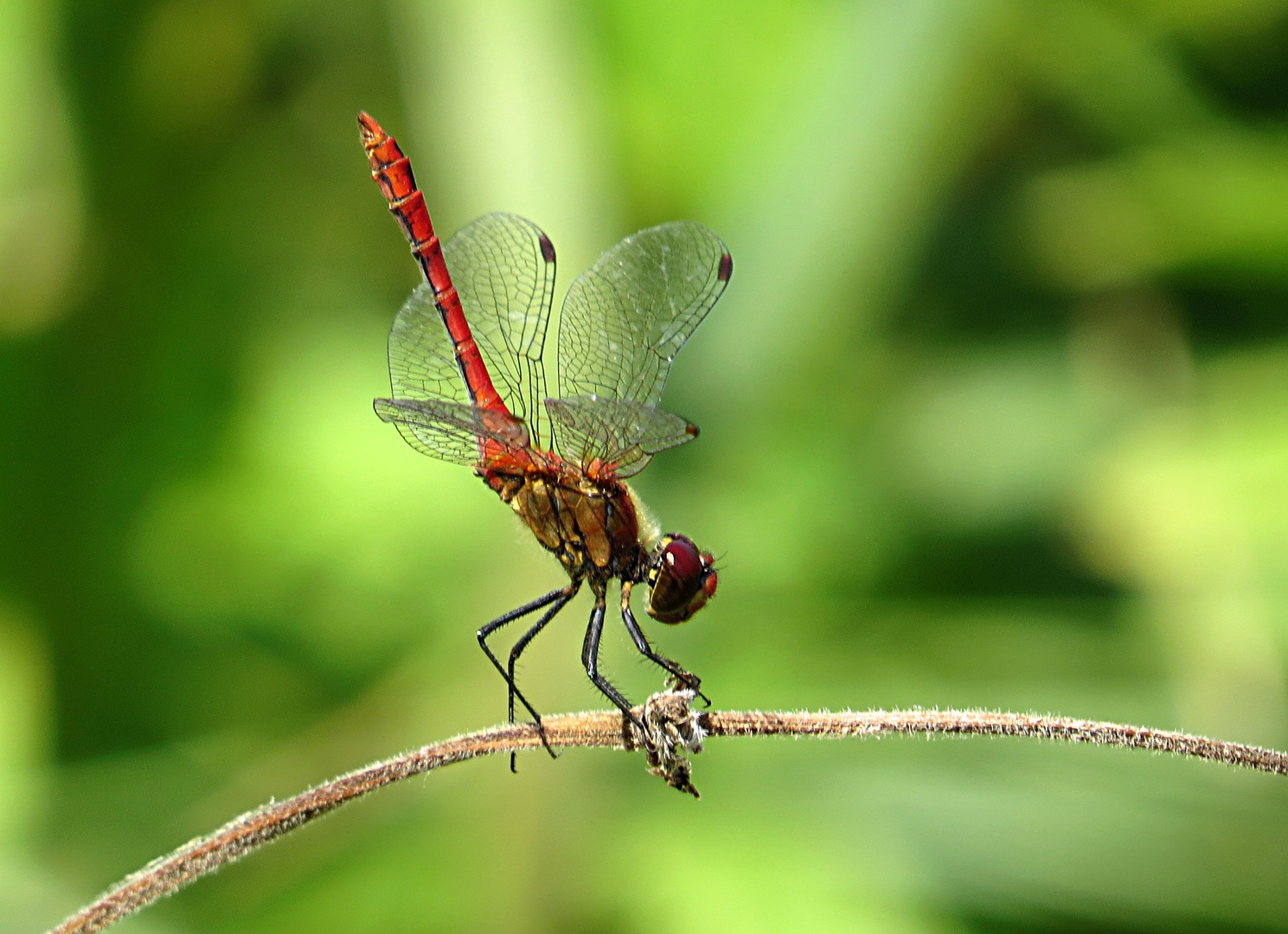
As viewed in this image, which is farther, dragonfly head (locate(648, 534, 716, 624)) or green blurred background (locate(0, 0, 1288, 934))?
green blurred background (locate(0, 0, 1288, 934))

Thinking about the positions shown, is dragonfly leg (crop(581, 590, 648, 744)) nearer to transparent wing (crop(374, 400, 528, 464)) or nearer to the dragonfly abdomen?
transparent wing (crop(374, 400, 528, 464))

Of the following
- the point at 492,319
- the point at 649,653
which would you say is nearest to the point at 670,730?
the point at 649,653

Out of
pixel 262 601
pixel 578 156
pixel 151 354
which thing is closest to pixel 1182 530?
pixel 578 156

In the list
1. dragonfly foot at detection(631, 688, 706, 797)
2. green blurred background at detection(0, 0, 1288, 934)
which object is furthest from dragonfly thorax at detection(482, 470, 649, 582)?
dragonfly foot at detection(631, 688, 706, 797)

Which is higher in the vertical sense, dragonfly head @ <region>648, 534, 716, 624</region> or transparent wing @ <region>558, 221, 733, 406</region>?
transparent wing @ <region>558, 221, 733, 406</region>

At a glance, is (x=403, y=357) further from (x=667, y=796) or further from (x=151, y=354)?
(x=667, y=796)

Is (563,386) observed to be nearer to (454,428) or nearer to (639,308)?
(639,308)

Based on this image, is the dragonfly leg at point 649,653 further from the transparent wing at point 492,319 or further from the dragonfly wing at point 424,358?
the dragonfly wing at point 424,358

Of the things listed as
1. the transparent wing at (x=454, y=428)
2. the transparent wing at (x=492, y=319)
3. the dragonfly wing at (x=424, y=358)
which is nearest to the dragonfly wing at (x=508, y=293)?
the transparent wing at (x=492, y=319)
